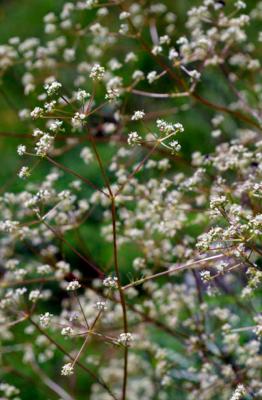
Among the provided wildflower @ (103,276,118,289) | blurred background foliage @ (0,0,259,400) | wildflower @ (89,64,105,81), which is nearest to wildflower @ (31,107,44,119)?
wildflower @ (89,64,105,81)

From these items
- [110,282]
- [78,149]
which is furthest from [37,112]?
[78,149]

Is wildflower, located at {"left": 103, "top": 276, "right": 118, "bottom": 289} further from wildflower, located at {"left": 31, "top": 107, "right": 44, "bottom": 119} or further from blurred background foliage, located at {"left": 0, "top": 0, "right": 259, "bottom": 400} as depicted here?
blurred background foliage, located at {"left": 0, "top": 0, "right": 259, "bottom": 400}

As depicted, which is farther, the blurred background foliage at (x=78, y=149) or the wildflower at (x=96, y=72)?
the blurred background foliage at (x=78, y=149)

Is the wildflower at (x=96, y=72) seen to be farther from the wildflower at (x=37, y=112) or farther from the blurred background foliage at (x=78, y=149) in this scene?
the blurred background foliage at (x=78, y=149)

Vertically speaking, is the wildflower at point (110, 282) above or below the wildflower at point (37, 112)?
below

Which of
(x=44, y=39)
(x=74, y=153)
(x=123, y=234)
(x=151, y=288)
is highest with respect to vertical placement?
(x=44, y=39)

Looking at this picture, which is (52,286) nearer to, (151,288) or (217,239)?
(151,288)

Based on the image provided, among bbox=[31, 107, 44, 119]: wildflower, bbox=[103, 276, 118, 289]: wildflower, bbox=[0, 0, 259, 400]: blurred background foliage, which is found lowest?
bbox=[103, 276, 118, 289]: wildflower

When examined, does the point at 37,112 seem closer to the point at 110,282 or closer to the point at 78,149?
the point at 110,282

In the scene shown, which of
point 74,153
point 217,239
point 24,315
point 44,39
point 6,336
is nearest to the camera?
point 217,239

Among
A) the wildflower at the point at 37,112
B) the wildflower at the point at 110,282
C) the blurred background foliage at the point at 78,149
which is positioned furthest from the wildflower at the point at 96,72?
the blurred background foliage at the point at 78,149

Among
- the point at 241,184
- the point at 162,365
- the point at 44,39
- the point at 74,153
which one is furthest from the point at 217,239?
the point at 44,39
